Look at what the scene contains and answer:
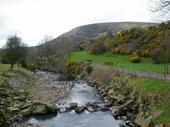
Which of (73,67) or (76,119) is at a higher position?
(73,67)

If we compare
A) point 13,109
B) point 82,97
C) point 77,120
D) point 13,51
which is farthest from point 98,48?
point 77,120

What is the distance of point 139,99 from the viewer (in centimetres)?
4019

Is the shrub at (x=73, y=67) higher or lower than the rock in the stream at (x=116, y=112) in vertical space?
higher

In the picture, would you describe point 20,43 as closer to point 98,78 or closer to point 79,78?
point 79,78

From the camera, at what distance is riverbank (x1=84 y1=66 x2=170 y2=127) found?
3231cm

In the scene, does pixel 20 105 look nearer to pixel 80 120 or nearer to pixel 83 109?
pixel 83 109

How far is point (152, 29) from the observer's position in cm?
10731

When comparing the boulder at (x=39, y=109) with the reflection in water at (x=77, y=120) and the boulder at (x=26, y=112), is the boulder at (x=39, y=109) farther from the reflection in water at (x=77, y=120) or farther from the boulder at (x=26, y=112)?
the reflection in water at (x=77, y=120)

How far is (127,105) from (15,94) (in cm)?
2029

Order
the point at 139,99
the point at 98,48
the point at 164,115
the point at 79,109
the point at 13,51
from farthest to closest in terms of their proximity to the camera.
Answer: the point at 98,48
the point at 13,51
the point at 79,109
the point at 139,99
the point at 164,115

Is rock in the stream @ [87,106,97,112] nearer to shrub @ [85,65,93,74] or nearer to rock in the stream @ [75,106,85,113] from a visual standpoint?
rock in the stream @ [75,106,85,113]

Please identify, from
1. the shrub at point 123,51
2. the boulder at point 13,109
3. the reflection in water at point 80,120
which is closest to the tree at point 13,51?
the shrub at point 123,51

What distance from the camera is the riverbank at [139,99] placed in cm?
3231

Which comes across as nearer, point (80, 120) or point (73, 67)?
point (80, 120)
